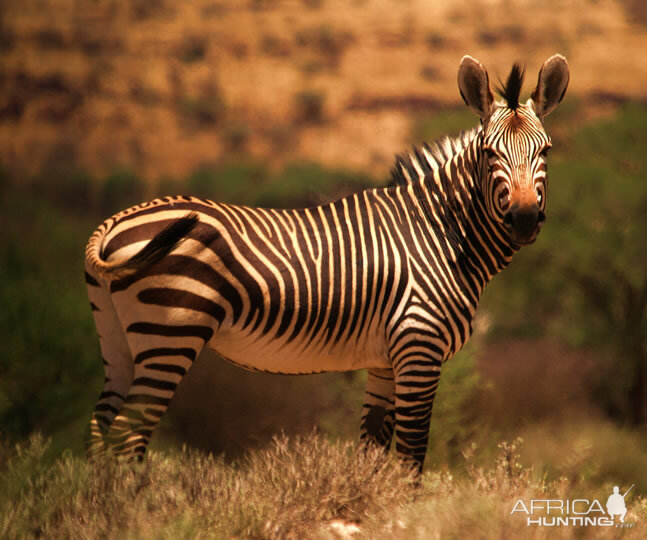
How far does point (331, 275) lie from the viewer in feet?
16.6

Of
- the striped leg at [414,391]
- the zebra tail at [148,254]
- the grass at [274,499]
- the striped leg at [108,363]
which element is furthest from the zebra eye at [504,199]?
the striped leg at [108,363]

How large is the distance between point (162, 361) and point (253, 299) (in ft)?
2.13

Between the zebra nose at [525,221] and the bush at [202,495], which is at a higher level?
the zebra nose at [525,221]

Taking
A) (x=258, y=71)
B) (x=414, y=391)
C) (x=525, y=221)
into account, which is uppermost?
(x=258, y=71)

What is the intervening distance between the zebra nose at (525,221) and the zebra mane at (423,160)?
41.9 inches

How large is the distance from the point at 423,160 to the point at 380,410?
1784 millimetres

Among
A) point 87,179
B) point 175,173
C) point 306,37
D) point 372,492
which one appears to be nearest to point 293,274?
point 372,492

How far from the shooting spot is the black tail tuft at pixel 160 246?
4543 mm

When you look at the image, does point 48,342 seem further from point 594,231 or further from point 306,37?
point 306,37

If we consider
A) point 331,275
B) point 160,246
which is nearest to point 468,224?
point 331,275

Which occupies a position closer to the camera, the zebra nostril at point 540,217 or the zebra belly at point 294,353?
the zebra nostril at point 540,217

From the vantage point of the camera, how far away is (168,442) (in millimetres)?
10297

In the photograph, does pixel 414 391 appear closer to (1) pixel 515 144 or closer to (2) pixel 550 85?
(1) pixel 515 144

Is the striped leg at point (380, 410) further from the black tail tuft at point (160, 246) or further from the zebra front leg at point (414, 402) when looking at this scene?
the black tail tuft at point (160, 246)
